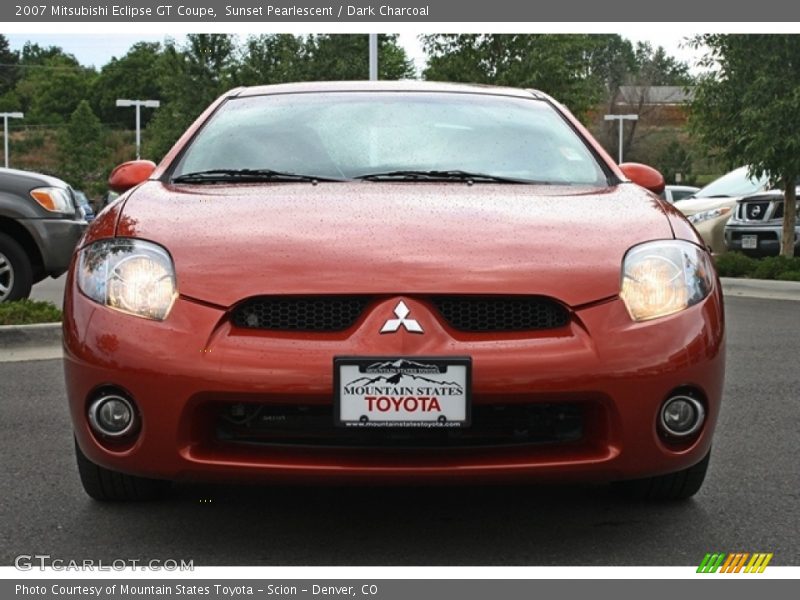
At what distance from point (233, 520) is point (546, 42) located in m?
27.2

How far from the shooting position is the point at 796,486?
439 cm

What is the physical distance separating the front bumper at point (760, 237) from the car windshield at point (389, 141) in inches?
488

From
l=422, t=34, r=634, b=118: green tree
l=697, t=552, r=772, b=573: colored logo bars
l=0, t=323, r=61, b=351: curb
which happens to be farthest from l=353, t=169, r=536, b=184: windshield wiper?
l=422, t=34, r=634, b=118: green tree

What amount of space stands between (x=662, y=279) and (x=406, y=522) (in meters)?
1.06

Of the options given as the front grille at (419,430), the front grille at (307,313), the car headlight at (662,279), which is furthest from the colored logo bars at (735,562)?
the front grille at (307,313)

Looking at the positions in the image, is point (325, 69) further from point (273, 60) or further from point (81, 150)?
point (81, 150)

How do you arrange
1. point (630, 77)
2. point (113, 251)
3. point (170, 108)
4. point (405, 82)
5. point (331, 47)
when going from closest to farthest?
point (113, 251)
point (405, 82)
point (331, 47)
point (170, 108)
point (630, 77)

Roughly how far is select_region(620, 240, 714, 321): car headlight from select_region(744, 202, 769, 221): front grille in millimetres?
13630

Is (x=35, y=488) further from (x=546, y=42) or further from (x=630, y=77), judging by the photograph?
(x=630, y=77)

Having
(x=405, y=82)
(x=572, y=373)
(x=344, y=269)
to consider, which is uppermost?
(x=405, y=82)

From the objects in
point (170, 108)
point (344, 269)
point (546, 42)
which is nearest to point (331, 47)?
point (546, 42)

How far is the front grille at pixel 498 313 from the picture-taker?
3.43m

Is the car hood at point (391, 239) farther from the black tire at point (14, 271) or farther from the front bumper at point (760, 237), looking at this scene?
the front bumper at point (760, 237)

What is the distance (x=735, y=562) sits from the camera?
3461mm
